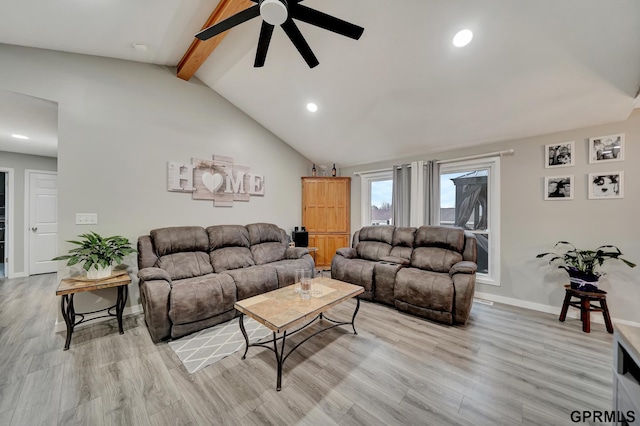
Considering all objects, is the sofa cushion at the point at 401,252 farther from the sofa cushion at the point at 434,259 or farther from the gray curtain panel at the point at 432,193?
the gray curtain panel at the point at 432,193

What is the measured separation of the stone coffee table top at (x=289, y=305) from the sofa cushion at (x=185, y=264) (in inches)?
52.6

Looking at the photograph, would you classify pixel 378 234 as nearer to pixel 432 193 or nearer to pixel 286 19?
pixel 432 193

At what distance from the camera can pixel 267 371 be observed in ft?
6.31

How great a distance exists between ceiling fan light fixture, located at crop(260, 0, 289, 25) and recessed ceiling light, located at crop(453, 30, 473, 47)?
1681 millimetres

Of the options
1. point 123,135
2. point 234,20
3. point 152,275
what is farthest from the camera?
point 123,135

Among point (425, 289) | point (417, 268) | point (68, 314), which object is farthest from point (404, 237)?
point (68, 314)

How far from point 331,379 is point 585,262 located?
3.11m

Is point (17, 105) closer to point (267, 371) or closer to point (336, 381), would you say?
point (267, 371)

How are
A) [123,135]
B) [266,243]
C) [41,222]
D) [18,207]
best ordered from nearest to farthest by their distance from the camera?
[123,135] < [266,243] < [18,207] < [41,222]

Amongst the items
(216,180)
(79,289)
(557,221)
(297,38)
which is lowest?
(79,289)

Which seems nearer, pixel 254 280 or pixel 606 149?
pixel 606 149

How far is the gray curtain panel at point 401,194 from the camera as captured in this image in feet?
13.7

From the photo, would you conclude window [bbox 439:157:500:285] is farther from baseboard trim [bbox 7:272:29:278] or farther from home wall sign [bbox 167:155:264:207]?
baseboard trim [bbox 7:272:29:278]

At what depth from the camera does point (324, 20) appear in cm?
171
